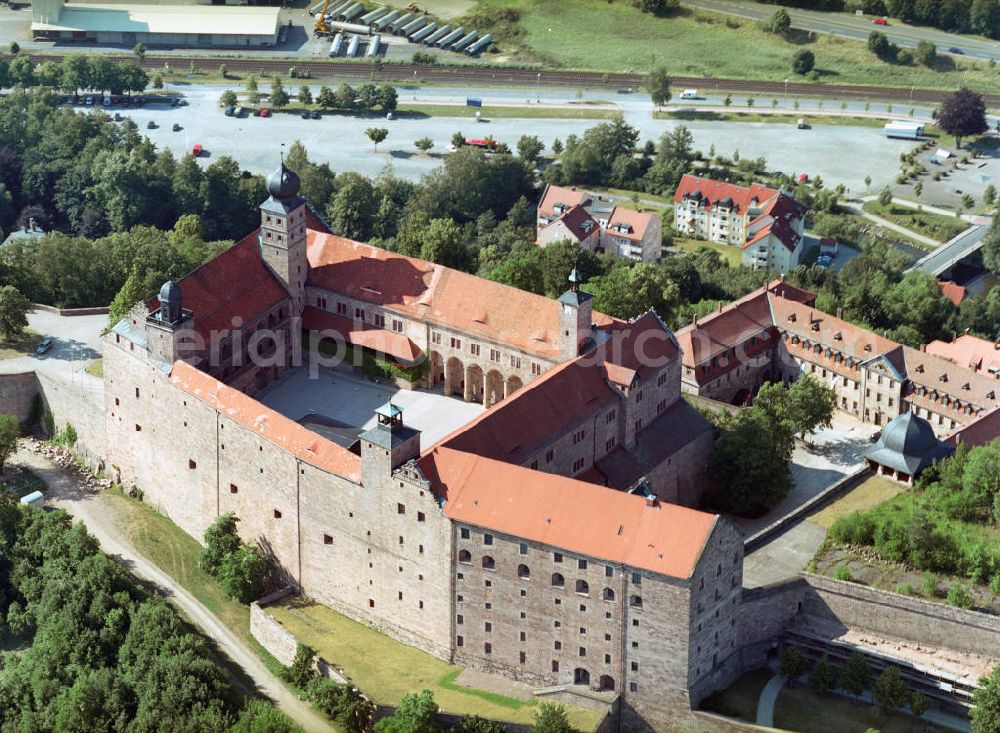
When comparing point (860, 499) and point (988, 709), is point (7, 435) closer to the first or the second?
point (860, 499)

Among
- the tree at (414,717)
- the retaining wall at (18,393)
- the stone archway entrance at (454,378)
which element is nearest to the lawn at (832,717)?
the tree at (414,717)

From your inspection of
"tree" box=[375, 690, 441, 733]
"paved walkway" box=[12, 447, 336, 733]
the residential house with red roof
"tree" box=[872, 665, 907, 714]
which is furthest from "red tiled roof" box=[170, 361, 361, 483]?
"tree" box=[872, 665, 907, 714]

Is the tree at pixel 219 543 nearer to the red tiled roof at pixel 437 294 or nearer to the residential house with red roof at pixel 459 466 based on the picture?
the residential house with red roof at pixel 459 466

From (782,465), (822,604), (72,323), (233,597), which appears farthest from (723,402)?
(72,323)

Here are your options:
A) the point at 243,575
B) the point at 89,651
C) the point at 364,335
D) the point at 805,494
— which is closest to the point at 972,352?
the point at 805,494

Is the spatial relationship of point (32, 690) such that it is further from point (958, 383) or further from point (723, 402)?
point (958, 383)
